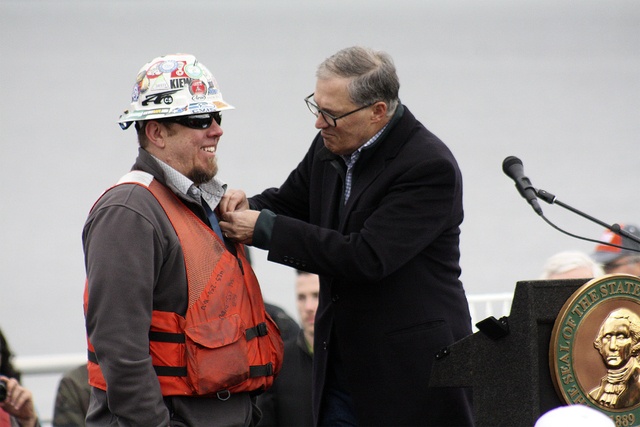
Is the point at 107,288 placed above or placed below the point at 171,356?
above

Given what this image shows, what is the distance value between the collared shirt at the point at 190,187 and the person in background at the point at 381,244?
0.16 feet

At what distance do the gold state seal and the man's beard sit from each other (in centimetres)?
99

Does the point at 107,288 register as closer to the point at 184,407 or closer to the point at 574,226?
the point at 184,407

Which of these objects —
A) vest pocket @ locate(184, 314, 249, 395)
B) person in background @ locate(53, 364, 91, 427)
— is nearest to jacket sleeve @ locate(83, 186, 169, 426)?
vest pocket @ locate(184, 314, 249, 395)

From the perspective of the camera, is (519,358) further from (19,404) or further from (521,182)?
(19,404)

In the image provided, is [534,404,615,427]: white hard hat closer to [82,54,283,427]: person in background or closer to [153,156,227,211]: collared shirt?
[82,54,283,427]: person in background

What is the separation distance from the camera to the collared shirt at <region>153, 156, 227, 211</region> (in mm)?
2863

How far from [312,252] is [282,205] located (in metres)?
0.48

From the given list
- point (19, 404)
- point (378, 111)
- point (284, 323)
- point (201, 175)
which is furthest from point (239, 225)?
point (284, 323)

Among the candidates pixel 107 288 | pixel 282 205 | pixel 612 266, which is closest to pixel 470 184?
pixel 612 266

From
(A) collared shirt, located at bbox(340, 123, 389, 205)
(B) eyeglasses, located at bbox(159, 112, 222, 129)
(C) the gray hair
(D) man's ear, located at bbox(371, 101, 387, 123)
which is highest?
(C) the gray hair

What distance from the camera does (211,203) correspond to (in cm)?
300

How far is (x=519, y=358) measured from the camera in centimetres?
272

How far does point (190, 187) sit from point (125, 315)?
435 mm
